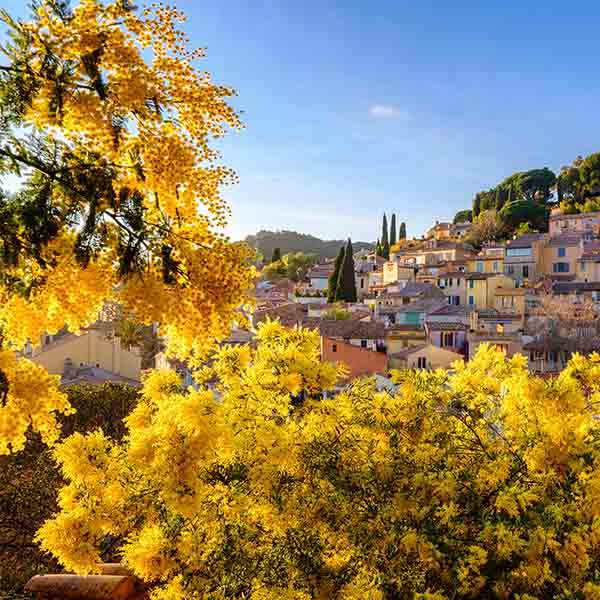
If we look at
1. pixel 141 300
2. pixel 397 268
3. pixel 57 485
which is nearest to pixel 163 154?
pixel 141 300

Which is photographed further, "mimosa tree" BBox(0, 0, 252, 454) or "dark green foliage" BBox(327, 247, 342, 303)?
"dark green foliage" BBox(327, 247, 342, 303)

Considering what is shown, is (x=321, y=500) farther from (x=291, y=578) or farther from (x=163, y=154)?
(x=163, y=154)

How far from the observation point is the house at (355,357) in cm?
3722

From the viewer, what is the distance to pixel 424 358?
38.1 m

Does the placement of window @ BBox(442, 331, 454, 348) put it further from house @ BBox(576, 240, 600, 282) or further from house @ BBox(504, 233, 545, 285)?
house @ BBox(576, 240, 600, 282)

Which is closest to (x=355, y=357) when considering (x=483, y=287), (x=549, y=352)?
(x=549, y=352)

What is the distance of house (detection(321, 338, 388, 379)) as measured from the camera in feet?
122

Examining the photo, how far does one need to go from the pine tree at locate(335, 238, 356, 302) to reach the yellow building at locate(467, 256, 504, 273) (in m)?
13.0

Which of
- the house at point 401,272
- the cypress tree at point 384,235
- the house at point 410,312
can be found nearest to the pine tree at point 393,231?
the cypress tree at point 384,235

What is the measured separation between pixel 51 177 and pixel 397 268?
6468cm

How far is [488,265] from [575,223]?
59.1 ft

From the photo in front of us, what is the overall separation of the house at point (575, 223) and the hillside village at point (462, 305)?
12cm

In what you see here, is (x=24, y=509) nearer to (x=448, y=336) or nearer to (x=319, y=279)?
(x=448, y=336)

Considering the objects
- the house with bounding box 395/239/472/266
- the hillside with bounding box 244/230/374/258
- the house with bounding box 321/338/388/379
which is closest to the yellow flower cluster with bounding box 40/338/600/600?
the house with bounding box 321/338/388/379
